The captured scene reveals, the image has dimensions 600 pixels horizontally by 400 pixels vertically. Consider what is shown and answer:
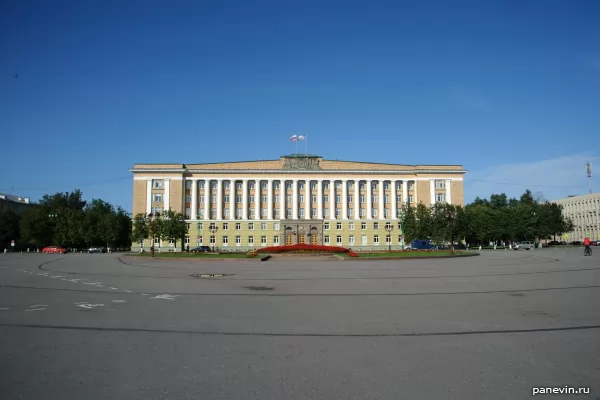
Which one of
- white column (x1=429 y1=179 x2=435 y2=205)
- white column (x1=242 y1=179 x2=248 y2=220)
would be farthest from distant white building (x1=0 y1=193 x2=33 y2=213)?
white column (x1=429 y1=179 x2=435 y2=205)

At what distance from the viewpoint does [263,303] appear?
492 inches

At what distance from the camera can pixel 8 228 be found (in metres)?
92.1

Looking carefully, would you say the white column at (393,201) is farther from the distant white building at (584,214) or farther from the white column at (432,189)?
the distant white building at (584,214)

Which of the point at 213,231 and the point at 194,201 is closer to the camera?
the point at 213,231

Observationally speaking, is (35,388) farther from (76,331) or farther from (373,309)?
(373,309)

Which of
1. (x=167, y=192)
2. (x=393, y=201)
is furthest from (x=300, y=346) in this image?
(x=393, y=201)

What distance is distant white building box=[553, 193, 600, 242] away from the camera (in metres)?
120

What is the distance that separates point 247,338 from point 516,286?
12.1 m

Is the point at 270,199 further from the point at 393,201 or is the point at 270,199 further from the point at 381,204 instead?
the point at 393,201

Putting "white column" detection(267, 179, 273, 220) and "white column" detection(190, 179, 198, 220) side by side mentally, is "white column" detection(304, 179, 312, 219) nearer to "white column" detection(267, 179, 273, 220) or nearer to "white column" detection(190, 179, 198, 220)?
"white column" detection(267, 179, 273, 220)

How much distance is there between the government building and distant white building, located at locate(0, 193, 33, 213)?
52392 mm

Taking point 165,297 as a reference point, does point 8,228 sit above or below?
above

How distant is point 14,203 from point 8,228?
32940 millimetres

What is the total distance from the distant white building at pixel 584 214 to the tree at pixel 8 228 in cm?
14431
